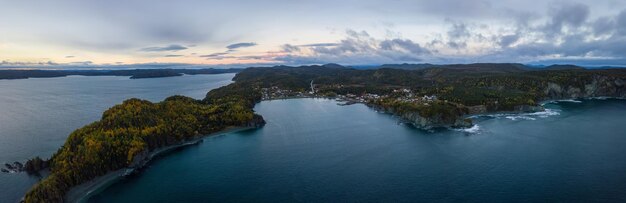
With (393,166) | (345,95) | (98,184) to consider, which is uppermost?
(345,95)

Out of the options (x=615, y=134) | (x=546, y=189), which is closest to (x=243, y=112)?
(x=546, y=189)

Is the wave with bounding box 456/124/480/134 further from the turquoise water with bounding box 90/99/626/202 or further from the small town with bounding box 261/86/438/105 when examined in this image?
the small town with bounding box 261/86/438/105

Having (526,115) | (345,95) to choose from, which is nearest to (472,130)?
(526,115)

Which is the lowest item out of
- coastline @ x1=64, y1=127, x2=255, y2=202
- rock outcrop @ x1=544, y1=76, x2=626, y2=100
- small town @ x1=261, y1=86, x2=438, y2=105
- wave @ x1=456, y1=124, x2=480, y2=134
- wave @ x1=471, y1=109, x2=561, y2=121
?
coastline @ x1=64, y1=127, x2=255, y2=202

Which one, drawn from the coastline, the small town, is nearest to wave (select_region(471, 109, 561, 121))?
the small town

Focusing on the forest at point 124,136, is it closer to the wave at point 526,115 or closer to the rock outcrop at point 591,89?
the wave at point 526,115

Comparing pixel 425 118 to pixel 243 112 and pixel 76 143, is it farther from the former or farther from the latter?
pixel 76 143

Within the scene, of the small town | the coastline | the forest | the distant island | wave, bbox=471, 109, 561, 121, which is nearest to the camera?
the coastline

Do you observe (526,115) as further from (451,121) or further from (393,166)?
(393,166)

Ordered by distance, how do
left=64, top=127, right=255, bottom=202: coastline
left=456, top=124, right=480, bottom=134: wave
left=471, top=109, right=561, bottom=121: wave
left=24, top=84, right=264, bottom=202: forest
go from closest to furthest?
left=64, top=127, right=255, bottom=202: coastline
left=24, top=84, right=264, bottom=202: forest
left=456, top=124, right=480, bottom=134: wave
left=471, top=109, right=561, bottom=121: wave
